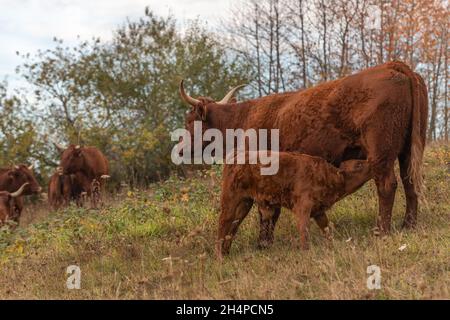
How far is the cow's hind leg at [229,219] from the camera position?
6871 millimetres

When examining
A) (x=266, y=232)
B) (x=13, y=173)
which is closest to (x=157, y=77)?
(x=13, y=173)

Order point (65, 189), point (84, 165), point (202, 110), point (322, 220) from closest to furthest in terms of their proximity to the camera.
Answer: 1. point (322, 220)
2. point (202, 110)
3. point (84, 165)
4. point (65, 189)

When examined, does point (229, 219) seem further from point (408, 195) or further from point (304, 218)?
point (408, 195)

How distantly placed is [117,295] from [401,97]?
3857 mm

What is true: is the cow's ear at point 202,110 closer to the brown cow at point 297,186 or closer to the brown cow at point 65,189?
the brown cow at point 297,186

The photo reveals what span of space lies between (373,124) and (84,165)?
11013mm

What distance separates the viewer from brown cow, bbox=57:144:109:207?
16.1 meters

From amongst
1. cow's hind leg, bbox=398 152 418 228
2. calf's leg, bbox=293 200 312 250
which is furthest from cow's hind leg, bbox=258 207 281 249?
cow's hind leg, bbox=398 152 418 228

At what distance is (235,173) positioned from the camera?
6.79 m

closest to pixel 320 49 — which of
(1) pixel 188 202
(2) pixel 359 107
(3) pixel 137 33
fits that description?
(3) pixel 137 33

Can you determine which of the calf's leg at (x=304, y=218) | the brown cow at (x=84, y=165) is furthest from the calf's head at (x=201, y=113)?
the brown cow at (x=84, y=165)

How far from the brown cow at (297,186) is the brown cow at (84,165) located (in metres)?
9.73

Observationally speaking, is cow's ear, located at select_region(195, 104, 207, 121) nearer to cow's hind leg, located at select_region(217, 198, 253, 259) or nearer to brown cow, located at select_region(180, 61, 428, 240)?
brown cow, located at select_region(180, 61, 428, 240)

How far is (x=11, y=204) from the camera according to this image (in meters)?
15.4
